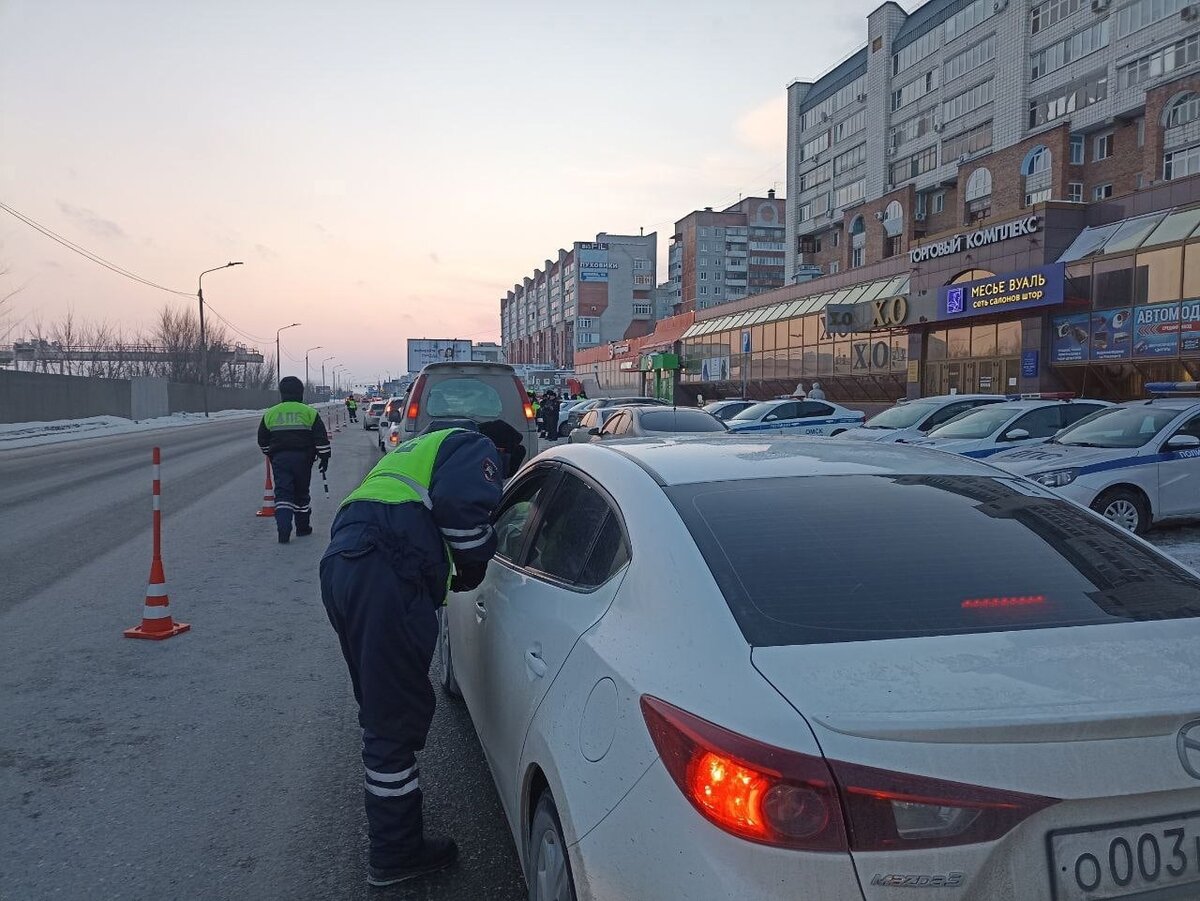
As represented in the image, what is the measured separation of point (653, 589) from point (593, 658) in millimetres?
233

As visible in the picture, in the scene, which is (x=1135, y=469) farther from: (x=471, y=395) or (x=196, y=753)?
(x=196, y=753)

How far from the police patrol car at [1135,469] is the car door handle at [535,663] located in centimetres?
758

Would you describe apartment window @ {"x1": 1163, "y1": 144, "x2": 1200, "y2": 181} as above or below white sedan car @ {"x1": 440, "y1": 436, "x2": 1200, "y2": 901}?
above

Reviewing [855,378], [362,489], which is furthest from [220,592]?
[855,378]

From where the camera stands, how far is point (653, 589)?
215 cm

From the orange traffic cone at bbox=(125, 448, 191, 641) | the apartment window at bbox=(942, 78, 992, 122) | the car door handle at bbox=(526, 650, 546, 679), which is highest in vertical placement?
the apartment window at bbox=(942, 78, 992, 122)

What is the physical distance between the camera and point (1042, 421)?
12.6 m

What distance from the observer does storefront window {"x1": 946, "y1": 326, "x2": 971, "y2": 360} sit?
31.8 m

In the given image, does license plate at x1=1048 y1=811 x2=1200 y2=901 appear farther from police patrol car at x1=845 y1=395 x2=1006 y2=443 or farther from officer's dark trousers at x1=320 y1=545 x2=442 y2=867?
police patrol car at x1=845 y1=395 x2=1006 y2=443

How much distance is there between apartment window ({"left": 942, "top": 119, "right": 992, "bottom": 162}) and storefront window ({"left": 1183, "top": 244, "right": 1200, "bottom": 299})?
26.1 meters

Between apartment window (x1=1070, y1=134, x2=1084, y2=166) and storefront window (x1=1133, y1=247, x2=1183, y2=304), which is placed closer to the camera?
storefront window (x1=1133, y1=247, x2=1183, y2=304)

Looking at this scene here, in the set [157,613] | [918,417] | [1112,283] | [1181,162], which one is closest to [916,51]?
[1181,162]

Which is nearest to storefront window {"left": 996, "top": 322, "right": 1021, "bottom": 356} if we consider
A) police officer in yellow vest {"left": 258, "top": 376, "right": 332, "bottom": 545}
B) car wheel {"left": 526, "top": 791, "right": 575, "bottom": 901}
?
police officer in yellow vest {"left": 258, "top": 376, "right": 332, "bottom": 545}

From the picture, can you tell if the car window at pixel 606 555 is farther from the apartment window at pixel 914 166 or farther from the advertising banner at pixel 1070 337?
the apartment window at pixel 914 166
